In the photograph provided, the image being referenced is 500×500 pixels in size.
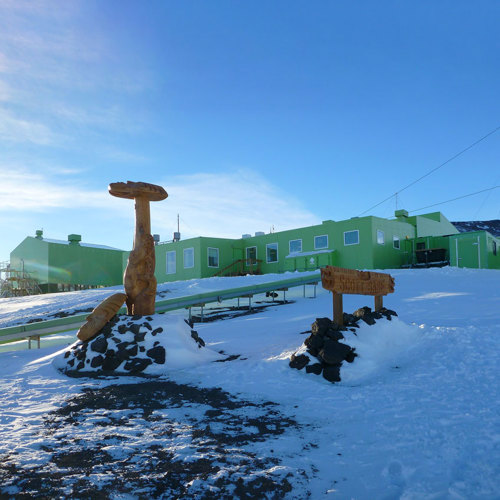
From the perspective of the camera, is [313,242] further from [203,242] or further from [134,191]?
[134,191]

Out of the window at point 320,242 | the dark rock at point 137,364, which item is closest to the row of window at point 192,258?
the window at point 320,242

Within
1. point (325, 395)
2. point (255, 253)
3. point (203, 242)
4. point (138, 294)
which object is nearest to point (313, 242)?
point (255, 253)

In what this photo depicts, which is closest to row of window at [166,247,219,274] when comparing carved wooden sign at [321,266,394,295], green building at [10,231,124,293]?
Answer: green building at [10,231,124,293]

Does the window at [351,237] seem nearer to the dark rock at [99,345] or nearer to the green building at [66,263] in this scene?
the dark rock at [99,345]

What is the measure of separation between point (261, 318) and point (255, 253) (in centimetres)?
1838

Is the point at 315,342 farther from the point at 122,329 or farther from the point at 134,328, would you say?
the point at 122,329

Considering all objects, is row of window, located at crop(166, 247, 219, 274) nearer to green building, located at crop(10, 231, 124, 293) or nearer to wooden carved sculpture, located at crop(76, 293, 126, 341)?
green building, located at crop(10, 231, 124, 293)

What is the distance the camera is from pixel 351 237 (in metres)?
25.9

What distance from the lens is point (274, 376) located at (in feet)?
20.7

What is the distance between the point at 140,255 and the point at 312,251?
65.4ft

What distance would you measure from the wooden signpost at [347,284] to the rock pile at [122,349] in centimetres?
281

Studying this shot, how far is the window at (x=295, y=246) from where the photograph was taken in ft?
93.2

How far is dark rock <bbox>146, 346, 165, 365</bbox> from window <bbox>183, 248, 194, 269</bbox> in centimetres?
2245

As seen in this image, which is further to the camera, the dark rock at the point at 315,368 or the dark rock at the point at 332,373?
the dark rock at the point at 315,368
